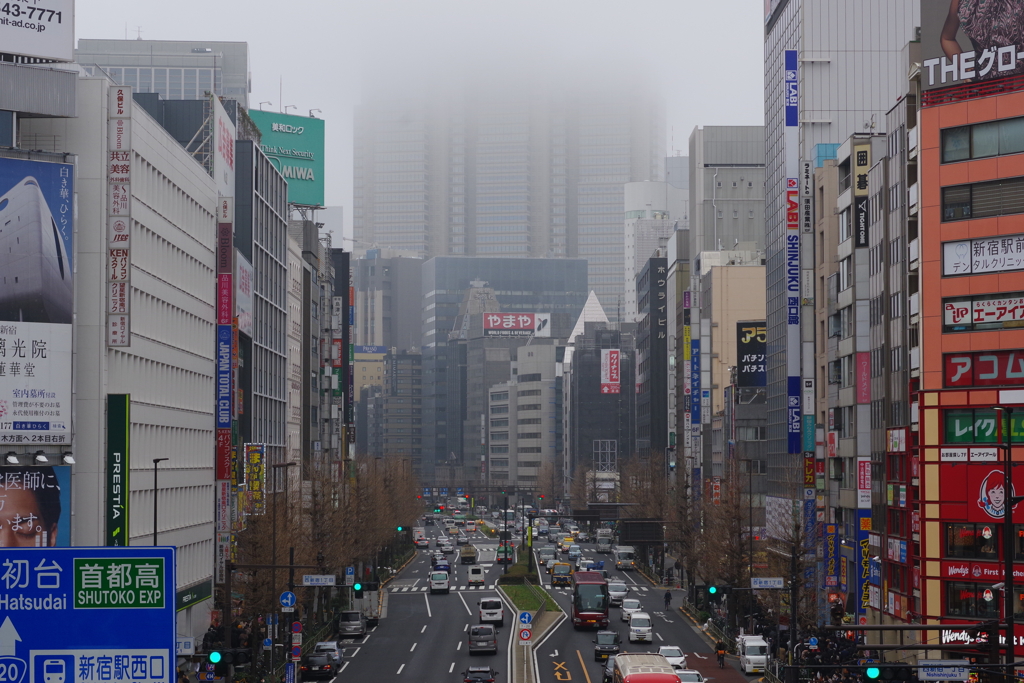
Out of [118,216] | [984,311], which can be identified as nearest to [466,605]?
[118,216]

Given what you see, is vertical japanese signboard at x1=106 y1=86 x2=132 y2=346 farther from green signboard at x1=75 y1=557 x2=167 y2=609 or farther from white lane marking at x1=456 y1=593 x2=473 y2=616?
green signboard at x1=75 y1=557 x2=167 y2=609

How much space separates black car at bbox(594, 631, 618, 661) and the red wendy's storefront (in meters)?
14.5

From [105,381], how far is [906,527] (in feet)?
119

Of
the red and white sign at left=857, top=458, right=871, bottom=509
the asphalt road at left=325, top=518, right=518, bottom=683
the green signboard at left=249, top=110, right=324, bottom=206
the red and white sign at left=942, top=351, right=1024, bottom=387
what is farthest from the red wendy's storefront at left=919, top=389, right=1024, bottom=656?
the green signboard at left=249, top=110, right=324, bottom=206

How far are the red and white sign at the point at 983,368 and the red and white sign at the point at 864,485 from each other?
44.8 ft

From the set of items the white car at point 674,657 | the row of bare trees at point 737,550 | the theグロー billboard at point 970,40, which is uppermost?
the theグロー billboard at point 970,40

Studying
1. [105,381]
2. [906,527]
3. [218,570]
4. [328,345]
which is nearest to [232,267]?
[218,570]

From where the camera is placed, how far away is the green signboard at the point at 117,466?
57.2 meters

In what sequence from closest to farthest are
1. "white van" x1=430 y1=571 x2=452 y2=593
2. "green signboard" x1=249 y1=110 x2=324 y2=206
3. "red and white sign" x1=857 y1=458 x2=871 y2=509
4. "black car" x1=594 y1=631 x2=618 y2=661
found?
"black car" x1=594 y1=631 x2=618 y2=661 → "red and white sign" x1=857 y1=458 x2=871 y2=509 → "white van" x1=430 y1=571 x2=452 y2=593 → "green signboard" x1=249 y1=110 x2=324 y2=206

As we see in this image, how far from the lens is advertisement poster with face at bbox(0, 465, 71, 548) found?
5453 cm

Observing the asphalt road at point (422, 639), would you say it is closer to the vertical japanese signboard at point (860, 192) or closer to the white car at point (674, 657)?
the white car at point (674, 657)

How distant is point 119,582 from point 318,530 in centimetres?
6905

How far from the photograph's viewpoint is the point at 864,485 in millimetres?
71438

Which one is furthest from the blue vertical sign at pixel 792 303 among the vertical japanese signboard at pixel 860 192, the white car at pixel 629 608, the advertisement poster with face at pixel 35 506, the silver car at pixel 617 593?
the advertisement poster with face at pixel 35 506
